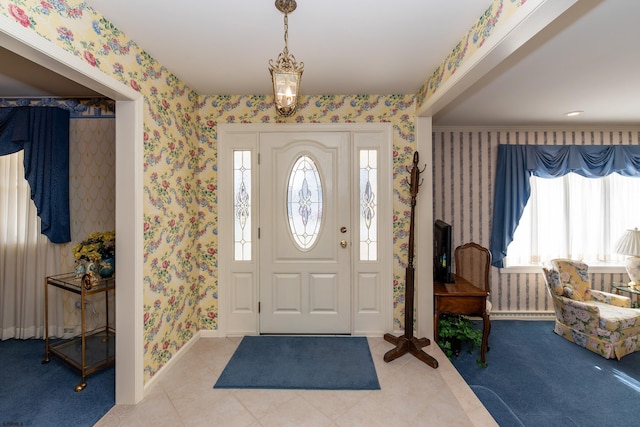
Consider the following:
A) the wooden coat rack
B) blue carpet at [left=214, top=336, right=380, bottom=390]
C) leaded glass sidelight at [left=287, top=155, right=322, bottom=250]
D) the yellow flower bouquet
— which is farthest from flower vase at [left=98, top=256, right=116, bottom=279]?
the wooden coat rack

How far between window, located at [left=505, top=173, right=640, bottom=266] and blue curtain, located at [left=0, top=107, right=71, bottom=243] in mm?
5282

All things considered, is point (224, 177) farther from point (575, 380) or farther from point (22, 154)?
point (575, 380)

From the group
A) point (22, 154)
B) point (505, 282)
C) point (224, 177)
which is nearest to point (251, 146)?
point (224, 177)

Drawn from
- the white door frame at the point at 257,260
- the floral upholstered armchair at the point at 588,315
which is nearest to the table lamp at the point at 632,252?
the floral upholstered armchair at the point at 588,315

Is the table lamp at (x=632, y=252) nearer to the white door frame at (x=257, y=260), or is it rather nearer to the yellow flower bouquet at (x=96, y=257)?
the white door frame at (x=257, y=260)

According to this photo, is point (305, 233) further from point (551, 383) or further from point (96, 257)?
point (551, 383)

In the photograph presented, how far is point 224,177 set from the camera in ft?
9.52

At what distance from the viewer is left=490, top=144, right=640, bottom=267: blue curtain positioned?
3633 millimetres

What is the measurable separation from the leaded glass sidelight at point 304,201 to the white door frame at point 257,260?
362mm

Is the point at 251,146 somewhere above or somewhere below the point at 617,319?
above

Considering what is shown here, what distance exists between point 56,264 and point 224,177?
194 centimetres

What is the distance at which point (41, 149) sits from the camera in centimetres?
267

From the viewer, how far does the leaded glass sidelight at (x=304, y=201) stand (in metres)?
2.91

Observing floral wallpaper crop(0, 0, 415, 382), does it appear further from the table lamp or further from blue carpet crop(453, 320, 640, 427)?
the table lamp
